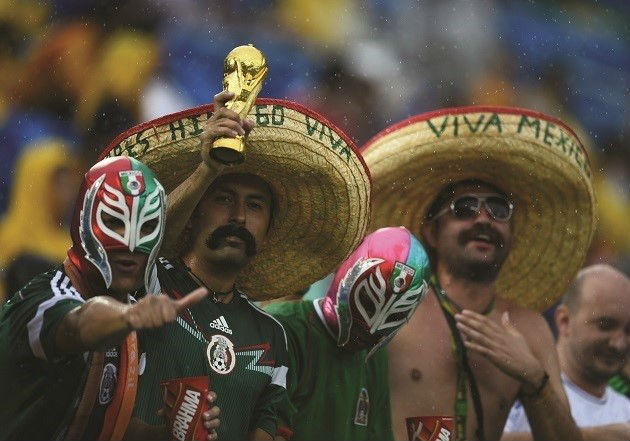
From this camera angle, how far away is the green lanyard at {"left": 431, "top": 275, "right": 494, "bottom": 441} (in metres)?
5.45

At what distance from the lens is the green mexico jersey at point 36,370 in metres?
3.71

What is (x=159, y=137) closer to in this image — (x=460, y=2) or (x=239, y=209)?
(x=239, y=209)

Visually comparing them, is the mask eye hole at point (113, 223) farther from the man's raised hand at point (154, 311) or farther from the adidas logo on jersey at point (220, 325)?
the adidas logo on jersey at point (220, 325)

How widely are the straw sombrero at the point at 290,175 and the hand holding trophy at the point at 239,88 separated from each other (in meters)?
0.23

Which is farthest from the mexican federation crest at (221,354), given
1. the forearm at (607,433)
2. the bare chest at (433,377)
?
the forearm at (607,433)

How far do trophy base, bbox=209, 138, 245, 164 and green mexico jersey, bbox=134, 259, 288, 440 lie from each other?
502mm

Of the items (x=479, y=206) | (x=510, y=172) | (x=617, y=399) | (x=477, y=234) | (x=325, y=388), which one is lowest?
(x=325, y=388)

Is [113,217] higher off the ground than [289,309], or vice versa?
[289,309]

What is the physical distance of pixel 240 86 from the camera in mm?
4281

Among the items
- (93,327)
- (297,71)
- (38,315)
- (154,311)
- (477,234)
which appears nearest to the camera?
(154,311)

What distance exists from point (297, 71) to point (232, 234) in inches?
191

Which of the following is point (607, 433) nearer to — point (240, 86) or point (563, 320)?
point (563, 320)

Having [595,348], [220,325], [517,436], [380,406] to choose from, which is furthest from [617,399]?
[220,325]

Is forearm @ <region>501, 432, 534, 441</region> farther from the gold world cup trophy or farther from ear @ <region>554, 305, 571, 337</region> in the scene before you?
the gold world cup trophy
